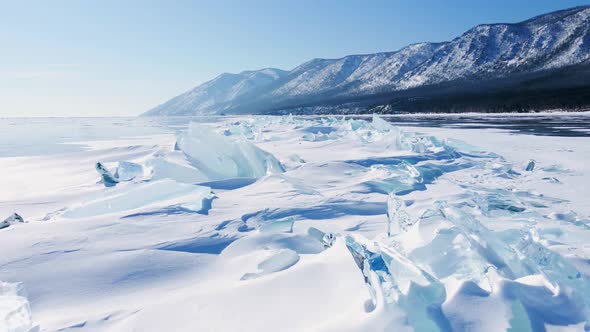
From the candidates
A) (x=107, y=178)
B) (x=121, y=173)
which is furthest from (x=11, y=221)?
(x=121, y=173)

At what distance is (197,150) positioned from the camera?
465 centimetres

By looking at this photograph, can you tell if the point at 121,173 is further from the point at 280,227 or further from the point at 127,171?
the point at 280,227

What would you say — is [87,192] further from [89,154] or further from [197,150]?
[89,154]

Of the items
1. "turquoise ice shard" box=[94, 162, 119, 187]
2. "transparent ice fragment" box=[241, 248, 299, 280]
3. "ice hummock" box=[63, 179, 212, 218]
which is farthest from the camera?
"turquoise ice shard" box=[94, 162, 119, 187]

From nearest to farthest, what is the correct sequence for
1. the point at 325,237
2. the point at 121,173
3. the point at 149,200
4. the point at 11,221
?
the point at 325,237 < the point at 11,221 < the point at 149,200 < the point at 121,173

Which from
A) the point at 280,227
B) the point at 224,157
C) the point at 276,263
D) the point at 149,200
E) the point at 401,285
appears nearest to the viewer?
the point at 401,285

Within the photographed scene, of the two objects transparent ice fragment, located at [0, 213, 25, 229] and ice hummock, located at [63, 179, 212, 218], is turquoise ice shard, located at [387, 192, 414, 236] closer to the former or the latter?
ice hummock, located at [63, 179, 212, 218]

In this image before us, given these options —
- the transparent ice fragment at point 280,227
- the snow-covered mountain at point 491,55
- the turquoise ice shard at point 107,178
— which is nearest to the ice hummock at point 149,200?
the transparent ice fragment at point 280,227

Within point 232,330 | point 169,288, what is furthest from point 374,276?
point 169,288

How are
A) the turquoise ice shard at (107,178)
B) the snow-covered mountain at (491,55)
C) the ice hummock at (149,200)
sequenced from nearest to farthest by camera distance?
the ice hummock at (149,200) → the turquoise ice shard at (107,178) → the snow-covered mountain at (491,55)

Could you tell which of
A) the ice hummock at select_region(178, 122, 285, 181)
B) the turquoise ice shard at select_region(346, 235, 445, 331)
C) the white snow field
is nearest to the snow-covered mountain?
the ice hummock at select_region(178, 122, 285, 181)

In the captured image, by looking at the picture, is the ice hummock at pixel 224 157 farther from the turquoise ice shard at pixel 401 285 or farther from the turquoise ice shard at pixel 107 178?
the turquoise ice shard at pixel 401 285

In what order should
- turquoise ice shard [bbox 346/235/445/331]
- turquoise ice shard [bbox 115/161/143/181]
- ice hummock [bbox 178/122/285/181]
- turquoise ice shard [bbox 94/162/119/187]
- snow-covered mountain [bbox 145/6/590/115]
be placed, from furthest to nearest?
snow-covered mountain [bbox 145/6/590/115], ice hummock [bbox 178/122/285/181], turquoise ice shard [bbox 115/161/143/181], turquoise ice shard [bbox 94/162/119/187], turquoise ice shard [bbox 346/235/445/331]

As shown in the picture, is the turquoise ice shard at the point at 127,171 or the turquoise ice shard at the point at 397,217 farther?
the turquoise ice shard at the point at 127,171
